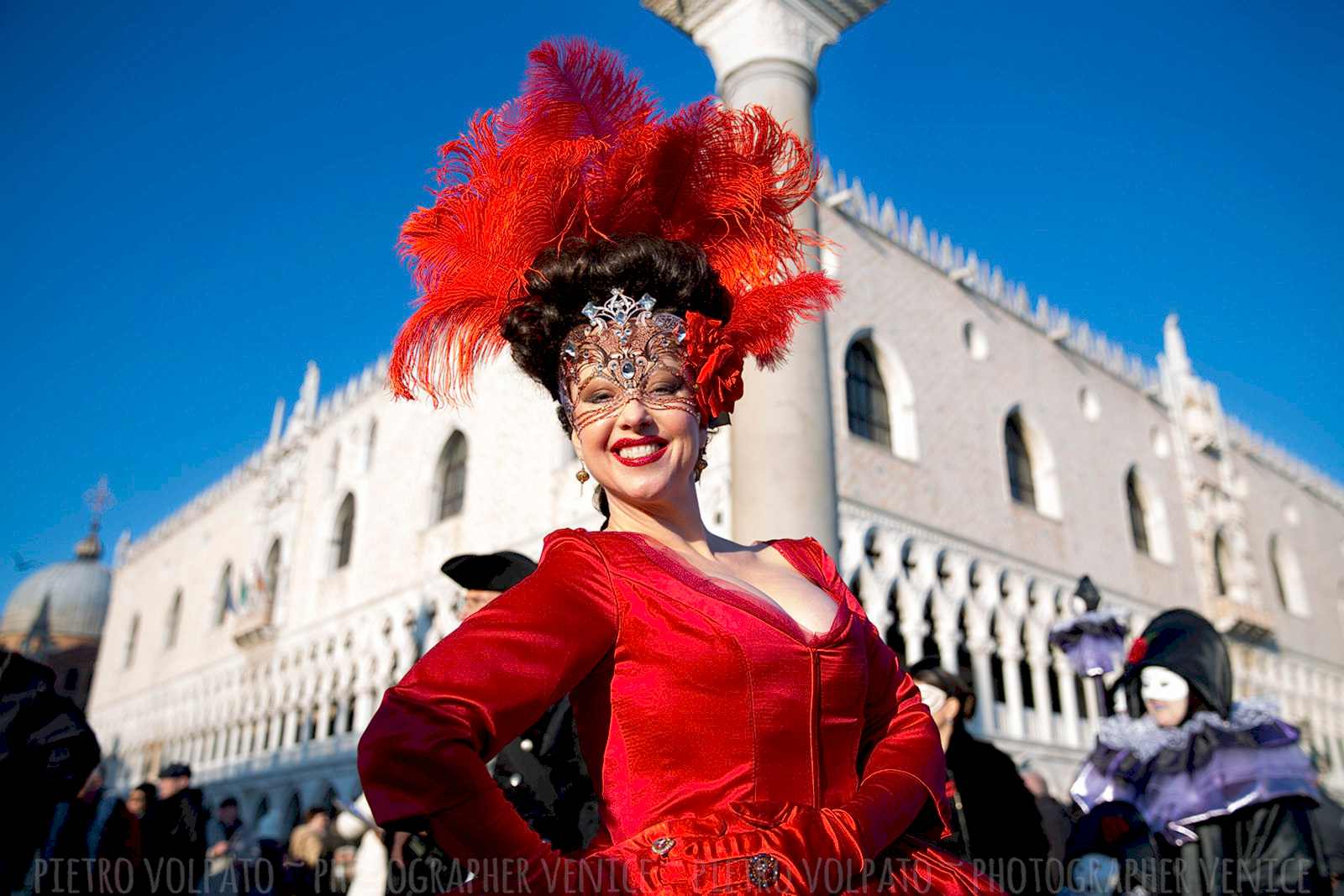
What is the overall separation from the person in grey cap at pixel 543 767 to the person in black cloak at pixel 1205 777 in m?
1.55

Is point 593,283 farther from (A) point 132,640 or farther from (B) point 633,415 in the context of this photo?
(A) point 132,640

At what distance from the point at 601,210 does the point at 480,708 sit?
0.83 metres

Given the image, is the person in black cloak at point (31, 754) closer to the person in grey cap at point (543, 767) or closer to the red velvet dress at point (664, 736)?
the person in grey cap at point (543, 767)

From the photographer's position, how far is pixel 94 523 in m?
39.7

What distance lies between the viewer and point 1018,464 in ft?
42.4

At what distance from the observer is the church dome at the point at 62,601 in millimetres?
34656

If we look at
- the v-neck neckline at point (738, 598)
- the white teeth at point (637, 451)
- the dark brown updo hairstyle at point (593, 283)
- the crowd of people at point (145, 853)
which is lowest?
the crowd of people at point (145, 853)

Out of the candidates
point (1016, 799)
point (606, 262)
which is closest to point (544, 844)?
point (606, 262)

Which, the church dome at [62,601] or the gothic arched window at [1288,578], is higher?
the church dome at [62,601]

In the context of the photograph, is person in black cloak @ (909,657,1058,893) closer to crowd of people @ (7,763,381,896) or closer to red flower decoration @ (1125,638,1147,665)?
red flower decoration @ (1125,638,1147,665)

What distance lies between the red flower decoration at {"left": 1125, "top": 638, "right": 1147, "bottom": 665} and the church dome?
3812 centimetres

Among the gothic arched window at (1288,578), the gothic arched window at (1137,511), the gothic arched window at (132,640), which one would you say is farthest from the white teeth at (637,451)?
the gothic arched window at (132,640)

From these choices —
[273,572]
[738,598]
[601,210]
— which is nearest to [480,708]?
[738,598]

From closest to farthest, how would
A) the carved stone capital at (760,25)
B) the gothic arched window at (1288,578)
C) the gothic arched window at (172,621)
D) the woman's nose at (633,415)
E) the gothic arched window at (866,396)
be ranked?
the woman's nose at (633,415) < the carved stone capital at (760,25) < the gothic arched window at (866,396) < the gothic arched window at (1288,578) < the gothic arched window at (172,621)
